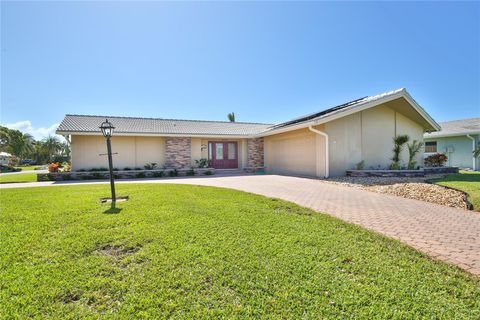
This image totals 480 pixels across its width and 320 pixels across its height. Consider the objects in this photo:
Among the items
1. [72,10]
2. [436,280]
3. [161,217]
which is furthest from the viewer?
[72,10]

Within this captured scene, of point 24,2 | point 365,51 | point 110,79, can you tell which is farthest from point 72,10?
point 365,51

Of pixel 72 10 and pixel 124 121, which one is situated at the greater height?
pixel 72 10

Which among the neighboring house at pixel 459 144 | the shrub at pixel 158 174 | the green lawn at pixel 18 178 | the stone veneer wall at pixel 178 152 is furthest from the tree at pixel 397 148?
the green lawn at pixel 18 178

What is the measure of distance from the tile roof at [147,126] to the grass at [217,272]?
11854mm

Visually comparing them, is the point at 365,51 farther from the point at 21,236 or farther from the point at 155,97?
the point at 21,236

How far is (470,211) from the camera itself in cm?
579

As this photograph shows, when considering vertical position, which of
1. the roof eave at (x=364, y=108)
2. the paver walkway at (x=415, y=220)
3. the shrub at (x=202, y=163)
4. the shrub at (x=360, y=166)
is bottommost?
the paver walkway at (x=415, y=220)

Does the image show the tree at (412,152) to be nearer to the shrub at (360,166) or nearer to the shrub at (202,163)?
the shrub at (360,166)

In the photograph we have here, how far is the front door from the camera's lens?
60.6ft

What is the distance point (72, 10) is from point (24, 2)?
4.80 ft

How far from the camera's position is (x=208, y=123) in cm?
2158

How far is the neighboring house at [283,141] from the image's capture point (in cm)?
1272

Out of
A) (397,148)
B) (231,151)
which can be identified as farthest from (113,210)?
(397,148)

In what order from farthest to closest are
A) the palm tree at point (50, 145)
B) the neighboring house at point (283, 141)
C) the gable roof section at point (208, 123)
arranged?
the palm tree at point (50, 145), the neighboring house at point (283, 141), the gable roof section at point (208, 123)
